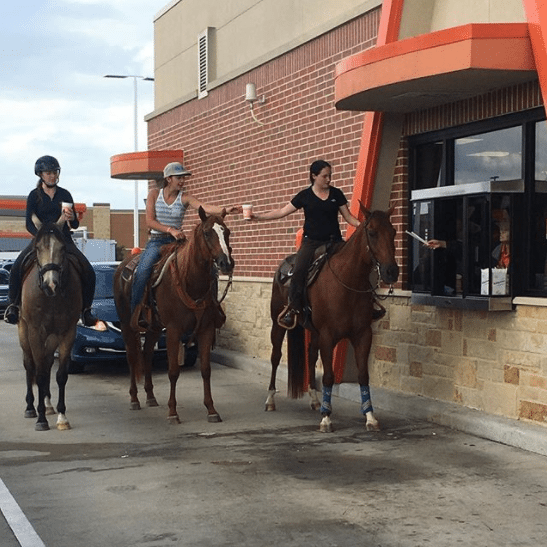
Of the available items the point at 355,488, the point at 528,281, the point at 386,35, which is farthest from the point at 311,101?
the point at 355,488

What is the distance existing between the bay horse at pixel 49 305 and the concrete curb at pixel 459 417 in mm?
3755

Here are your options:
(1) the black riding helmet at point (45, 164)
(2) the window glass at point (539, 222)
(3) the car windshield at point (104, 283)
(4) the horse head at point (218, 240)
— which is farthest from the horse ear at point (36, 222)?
(3) the car windshield at point (104, 283)

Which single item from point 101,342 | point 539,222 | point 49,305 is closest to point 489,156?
point 539,222

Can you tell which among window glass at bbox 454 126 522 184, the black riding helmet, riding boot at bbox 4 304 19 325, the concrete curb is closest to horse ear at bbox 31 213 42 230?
the black riding helmet

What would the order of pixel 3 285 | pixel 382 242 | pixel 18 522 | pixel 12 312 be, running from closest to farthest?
1. pixel 18 522
2. pixel 382 242
3. pixel 12 312
4. pixel 3 285

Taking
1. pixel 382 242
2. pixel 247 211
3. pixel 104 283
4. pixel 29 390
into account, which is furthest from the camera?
pixel 104 283

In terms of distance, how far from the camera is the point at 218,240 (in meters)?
10.4

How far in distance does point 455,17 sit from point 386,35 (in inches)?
34.2

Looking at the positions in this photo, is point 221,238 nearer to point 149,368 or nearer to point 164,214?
point 164,214

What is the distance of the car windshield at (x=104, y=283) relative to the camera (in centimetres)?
1703

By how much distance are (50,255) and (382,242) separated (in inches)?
137

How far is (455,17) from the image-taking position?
37.4 ft

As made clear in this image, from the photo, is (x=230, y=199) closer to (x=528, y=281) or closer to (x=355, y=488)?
(x=528, y=281)

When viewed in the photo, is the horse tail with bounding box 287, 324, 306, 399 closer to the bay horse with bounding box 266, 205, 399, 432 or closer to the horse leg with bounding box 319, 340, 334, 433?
the bay horse with bounding box 266, 205, 399, 432
